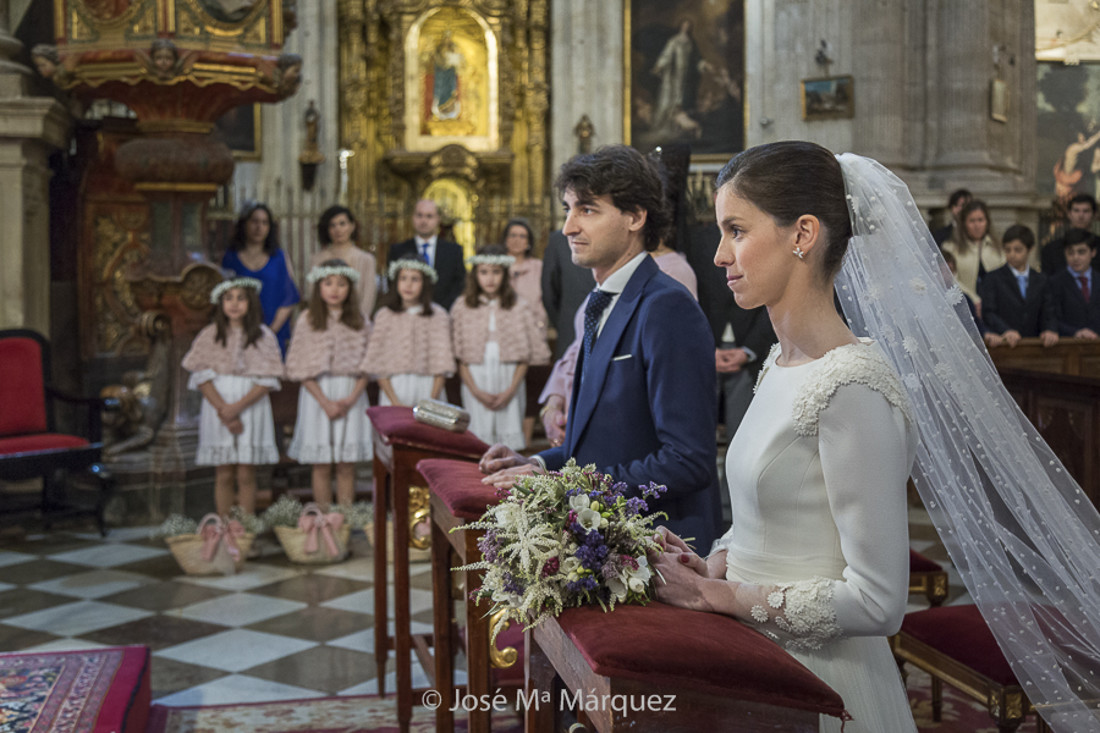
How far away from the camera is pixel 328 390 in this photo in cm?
675

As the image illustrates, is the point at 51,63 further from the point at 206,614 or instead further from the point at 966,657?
the point at 966,657

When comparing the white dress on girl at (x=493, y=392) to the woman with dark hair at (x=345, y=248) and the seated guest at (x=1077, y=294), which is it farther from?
the seated guest at (x=1077, y=294)

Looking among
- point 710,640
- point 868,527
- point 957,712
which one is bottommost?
point 957,712

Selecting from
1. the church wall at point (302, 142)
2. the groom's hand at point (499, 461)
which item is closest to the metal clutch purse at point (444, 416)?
the groom's hand at point (499, 461)

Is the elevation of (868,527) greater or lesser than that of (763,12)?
lesser

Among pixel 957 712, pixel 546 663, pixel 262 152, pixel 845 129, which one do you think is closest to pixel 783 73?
pixel 845 129

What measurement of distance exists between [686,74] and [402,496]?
10721 millimetres

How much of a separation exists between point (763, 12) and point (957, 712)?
10577 millimetres

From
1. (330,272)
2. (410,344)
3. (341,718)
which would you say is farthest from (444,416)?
(330,272)

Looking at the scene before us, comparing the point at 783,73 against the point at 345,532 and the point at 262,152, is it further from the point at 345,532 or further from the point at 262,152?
the point at 345,532

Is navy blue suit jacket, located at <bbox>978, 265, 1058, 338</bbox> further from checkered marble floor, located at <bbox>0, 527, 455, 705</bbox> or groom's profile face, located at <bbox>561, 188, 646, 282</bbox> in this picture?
groom's profile face, located at <bbox>561, 188, 646, 282</bbox>

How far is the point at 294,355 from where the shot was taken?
6711 mm

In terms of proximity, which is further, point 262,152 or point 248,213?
point 262,152

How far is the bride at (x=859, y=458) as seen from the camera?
1664 mm
